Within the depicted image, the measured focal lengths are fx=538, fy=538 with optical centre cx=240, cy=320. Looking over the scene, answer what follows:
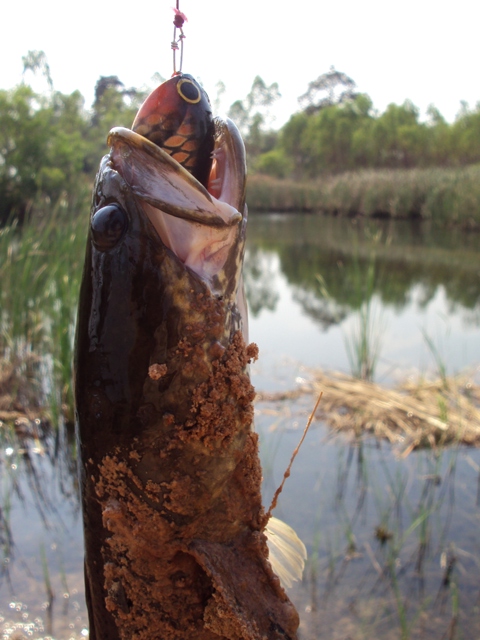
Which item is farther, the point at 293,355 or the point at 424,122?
the point at 424,122

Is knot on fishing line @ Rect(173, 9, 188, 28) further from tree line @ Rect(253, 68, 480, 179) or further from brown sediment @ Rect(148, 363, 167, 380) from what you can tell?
tree line @ Rect(253, 68, 480, 179)

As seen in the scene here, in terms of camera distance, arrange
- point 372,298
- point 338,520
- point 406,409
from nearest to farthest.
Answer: point 338,520 < point 406,409 < point 372,298

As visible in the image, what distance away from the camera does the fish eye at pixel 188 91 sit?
142 centimetres

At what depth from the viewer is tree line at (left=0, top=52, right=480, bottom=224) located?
14188 millimetres

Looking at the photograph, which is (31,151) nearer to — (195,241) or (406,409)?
(406,409)

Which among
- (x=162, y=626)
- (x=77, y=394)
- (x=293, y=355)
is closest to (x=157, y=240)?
(x=77, y=394)

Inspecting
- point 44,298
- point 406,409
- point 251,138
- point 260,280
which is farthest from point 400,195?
point 251,138

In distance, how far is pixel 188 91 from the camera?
1.43 meters

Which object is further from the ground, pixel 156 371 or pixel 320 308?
pixel 156 371

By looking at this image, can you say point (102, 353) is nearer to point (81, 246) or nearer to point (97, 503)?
point (97, 503)

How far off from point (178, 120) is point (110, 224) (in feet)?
1.14

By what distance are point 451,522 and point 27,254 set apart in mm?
4875

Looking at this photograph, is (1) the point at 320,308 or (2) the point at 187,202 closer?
(2) the point at 187,202

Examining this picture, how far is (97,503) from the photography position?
1.42 m
